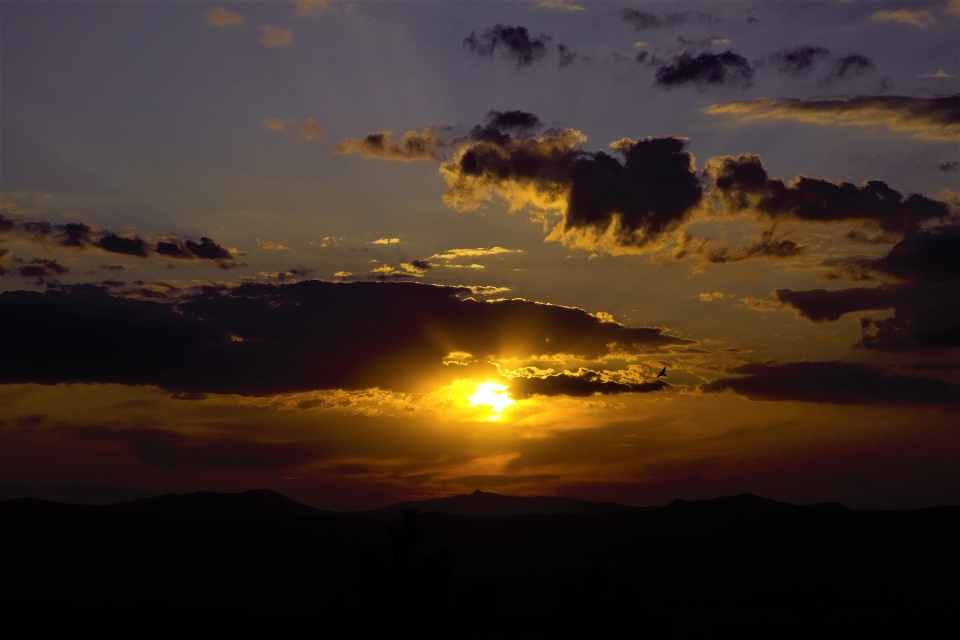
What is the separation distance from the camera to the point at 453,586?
55406 mm

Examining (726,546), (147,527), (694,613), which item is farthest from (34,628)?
(726,546)

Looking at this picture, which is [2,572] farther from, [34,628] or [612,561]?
[612,561]

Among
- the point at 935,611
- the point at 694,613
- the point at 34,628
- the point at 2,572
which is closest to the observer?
the point at 34,628

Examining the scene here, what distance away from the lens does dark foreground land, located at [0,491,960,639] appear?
46.8m

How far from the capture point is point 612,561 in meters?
188

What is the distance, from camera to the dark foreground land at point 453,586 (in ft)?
154

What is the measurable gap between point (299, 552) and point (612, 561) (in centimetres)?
6864

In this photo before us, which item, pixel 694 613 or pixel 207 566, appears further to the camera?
pixel 207 566

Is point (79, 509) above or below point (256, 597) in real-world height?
above

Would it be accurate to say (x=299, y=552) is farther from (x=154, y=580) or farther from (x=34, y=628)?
(x=34, y=628)

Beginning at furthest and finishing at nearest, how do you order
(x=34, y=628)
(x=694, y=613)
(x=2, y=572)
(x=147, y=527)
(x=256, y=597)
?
(x=147, y=527)
(x=2, y=572)
(x=256, y=597)
(x=694, y=613)
(x=34, y=628)

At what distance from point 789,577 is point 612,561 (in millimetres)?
39520

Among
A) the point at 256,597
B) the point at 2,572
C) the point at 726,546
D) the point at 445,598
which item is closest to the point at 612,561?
the point at 726,546

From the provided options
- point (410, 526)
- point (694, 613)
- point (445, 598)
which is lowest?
point (694, 613)
